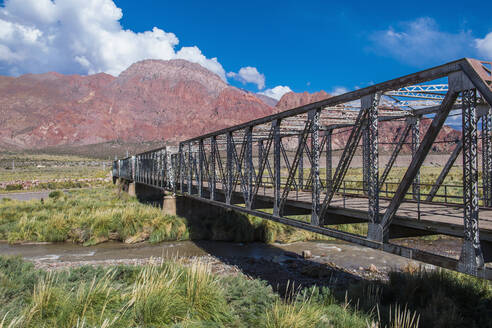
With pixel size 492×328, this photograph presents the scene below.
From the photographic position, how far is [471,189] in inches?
252

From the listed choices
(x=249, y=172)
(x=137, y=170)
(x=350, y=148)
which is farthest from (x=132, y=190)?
(x=350, y=148)

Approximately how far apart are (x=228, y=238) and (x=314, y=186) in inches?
535

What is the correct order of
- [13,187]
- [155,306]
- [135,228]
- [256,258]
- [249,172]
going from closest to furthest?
[155,306] → [249,172] → [256,258] → [135,228] → [13,187]

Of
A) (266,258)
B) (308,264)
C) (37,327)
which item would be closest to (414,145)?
(308,264)

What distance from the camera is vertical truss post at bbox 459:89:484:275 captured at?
6324 millimetres

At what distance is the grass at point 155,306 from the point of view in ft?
24.0

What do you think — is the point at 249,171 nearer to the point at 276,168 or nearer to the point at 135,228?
the point at 276,168

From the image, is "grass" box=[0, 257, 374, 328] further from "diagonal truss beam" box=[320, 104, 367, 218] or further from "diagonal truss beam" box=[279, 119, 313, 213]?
"diagonal truss beam" box=[279, 119, 313, 213]

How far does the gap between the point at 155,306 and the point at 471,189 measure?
22.5 ft

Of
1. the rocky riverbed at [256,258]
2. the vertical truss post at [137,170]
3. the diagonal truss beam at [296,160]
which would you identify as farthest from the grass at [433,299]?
the vertical truss post at [137,170]

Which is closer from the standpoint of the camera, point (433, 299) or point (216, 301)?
point (216, 301)

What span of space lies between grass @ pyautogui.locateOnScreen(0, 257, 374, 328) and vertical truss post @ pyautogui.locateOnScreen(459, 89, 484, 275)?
3.20m

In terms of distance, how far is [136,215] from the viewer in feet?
78.1

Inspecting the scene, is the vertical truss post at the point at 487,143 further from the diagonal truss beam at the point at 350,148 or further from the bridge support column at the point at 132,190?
the bridge support column at the point at 132,190
